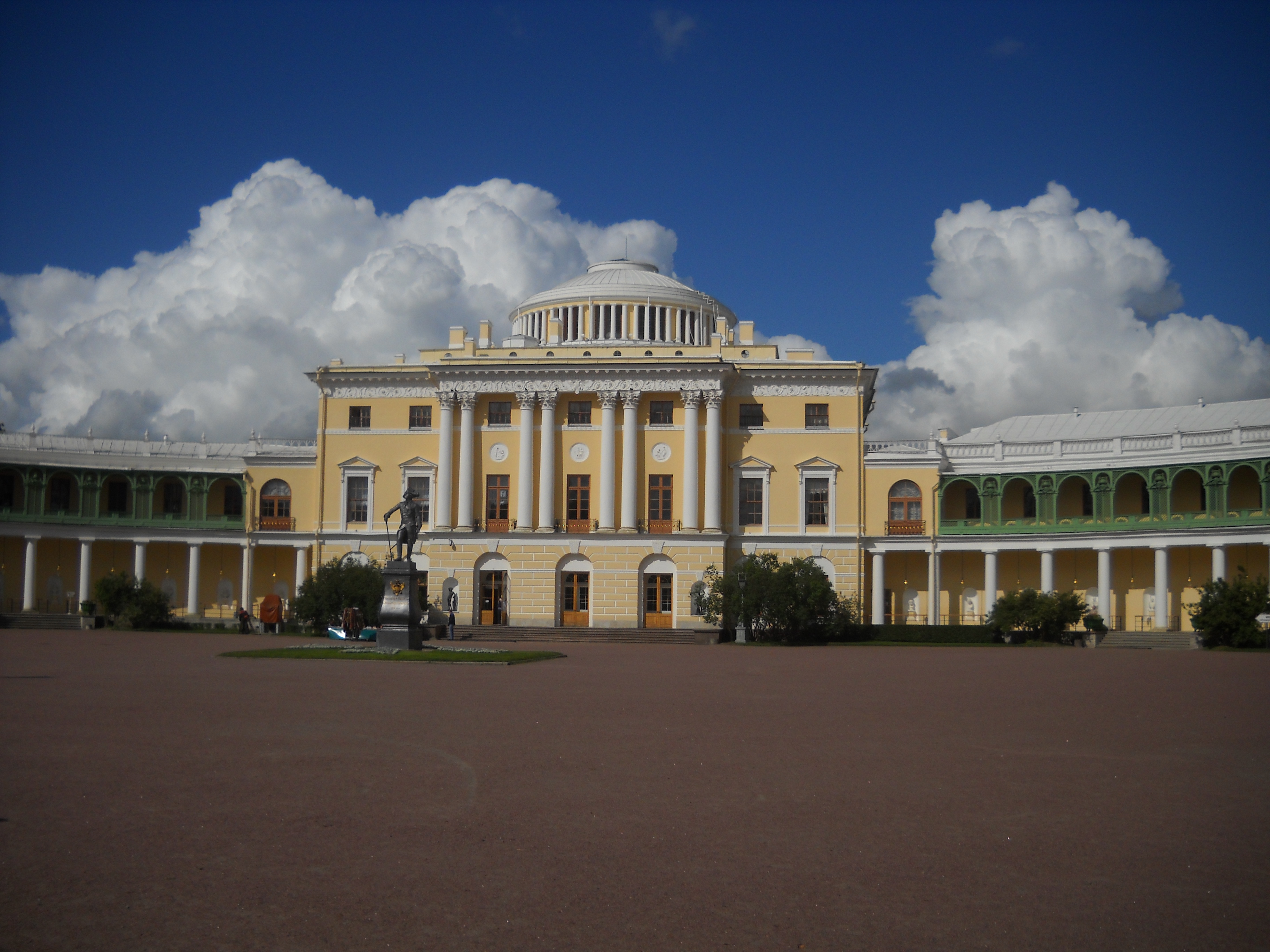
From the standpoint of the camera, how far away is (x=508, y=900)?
793 centimetres

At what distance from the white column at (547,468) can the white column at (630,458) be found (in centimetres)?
362

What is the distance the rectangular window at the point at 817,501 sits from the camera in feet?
190

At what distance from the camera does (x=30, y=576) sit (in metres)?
58.3

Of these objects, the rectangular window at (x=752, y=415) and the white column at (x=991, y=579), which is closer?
the white column at (x=991, y=579)

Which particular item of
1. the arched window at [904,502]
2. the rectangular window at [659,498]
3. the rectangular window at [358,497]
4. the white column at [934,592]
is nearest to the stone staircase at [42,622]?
the rectangular window at [358,497]

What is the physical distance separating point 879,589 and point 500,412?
21.8 m

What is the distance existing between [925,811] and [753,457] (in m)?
47.6

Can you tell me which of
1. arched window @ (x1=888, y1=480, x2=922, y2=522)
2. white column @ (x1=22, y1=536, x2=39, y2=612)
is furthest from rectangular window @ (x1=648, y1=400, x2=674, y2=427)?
white column @ (x1=22, y1=536, x2=39, y2=612)

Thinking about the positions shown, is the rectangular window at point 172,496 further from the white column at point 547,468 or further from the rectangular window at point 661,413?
the rectangular window at point 661,413

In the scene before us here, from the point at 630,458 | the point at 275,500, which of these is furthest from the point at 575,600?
the point at 275,500

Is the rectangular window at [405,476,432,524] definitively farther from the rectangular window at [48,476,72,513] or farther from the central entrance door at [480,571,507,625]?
the rectangular window at [48,476,72,513]

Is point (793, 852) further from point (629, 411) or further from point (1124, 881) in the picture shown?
point (629, 411)

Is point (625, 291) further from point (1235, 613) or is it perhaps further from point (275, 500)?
point (1235, 613)

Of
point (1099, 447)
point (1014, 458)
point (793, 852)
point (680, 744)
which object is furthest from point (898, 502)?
point (793, 852)
